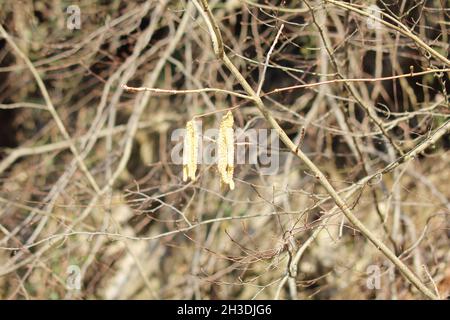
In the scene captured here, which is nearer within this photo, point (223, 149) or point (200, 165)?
point (223, 149)

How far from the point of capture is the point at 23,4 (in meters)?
4.86

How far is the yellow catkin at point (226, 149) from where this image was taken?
6.93 ft

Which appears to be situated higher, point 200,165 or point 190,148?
point 200,165

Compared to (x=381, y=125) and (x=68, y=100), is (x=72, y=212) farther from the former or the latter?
(x=381, y=125)

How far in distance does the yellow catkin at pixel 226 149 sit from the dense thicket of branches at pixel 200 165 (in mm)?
1555

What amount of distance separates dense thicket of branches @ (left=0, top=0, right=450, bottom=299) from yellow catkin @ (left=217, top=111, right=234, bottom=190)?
1.56 metres

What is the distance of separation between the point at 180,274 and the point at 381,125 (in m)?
2.00

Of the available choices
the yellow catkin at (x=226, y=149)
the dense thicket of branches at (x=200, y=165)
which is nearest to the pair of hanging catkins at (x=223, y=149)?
the yellow catkin at (x=226, y=149)

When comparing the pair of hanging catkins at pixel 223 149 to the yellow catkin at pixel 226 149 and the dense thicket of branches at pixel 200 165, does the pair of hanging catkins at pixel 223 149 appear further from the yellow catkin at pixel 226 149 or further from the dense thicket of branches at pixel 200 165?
the dense thicket of branches at pixel 200 165

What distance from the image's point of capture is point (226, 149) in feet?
6.97

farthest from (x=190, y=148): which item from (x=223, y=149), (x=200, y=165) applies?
(x=200, y=165)

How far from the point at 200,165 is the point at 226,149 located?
5.07 ft

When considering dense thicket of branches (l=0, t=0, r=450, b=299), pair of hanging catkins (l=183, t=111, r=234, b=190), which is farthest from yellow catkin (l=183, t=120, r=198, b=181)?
dense thicket of branches (l=0, t=0, r=450, b=299)

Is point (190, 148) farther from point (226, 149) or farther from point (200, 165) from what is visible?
point (200, 165)
